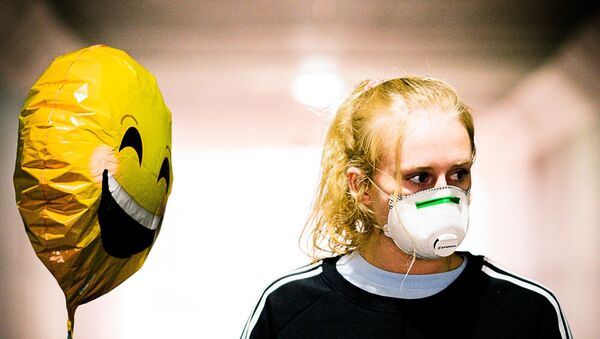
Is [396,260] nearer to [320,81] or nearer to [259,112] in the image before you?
[320,81]

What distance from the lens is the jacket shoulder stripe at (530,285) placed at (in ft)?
4.46

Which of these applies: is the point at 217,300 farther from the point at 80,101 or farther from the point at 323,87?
the point at 80,101

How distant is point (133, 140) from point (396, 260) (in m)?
0.59

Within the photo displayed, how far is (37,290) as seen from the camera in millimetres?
2373

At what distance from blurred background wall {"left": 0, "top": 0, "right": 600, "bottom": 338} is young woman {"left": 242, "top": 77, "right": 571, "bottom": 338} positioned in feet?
3.80

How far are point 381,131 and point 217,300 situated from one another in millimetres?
1420

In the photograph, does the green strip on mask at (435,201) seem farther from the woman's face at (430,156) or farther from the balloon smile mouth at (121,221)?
the balloon smile mouth at (121,221)

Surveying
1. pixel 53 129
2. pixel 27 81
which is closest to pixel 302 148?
pixel 27 81

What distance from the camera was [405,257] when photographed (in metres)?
1.38

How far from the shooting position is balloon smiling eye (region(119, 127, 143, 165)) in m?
1.31

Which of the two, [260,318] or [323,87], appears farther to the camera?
[323,87]

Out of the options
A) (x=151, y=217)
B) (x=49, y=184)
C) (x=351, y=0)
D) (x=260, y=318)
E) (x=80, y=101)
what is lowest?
(x=260, y=318)

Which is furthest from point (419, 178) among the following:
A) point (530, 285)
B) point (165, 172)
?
point (165, 172)

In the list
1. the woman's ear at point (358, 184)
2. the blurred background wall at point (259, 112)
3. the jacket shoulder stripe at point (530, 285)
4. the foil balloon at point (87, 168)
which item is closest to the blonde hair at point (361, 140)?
the woman's ear at point (358, 184)
